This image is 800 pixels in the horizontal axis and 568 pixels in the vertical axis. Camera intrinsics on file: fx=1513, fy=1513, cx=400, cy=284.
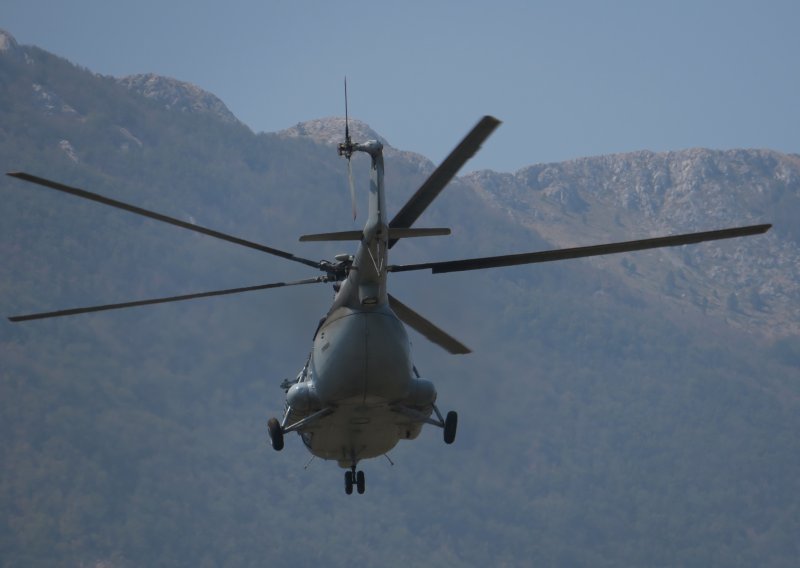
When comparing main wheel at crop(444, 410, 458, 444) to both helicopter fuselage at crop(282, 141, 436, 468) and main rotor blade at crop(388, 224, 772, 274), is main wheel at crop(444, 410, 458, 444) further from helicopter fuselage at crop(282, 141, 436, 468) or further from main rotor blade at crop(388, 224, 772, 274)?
main rotor blade at crop(388, 224, 772, 274)

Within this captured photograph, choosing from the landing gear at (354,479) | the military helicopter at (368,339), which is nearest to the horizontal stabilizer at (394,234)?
the military helicopter at (368,339)

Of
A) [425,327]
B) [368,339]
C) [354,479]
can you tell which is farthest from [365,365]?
[354,479]

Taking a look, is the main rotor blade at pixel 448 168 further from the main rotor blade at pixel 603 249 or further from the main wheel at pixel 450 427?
the main wheel at pixel 450 427

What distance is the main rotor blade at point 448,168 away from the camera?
2638 centimetres

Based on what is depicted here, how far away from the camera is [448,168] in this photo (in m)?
27.9

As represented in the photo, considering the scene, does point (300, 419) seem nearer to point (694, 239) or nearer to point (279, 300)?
point (694, 239)

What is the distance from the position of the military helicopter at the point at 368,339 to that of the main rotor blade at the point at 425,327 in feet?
0.10

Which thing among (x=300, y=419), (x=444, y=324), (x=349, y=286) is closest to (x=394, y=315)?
(x=349, y=286)

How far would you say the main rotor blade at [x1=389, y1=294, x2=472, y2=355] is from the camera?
32906 millimetres

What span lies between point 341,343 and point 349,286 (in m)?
1.25

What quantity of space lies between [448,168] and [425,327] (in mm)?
6164

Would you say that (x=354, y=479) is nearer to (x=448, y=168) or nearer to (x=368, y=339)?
(x=368, y=339)

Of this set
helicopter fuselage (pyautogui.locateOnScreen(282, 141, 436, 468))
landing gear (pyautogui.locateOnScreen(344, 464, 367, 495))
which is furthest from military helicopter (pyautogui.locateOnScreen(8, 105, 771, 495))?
landing gear (pyautogui.locateOnScreen(344, 464, 367, 495))

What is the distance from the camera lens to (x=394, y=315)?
1228 inches
